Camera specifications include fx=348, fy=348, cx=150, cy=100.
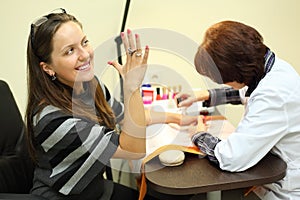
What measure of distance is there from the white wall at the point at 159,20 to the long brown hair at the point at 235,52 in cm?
51

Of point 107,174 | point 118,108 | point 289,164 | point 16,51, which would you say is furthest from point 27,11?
point 289,164

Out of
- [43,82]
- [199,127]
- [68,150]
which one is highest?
[43,82]

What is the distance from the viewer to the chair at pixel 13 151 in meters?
1.29

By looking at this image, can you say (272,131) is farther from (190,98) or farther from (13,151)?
(13,151)

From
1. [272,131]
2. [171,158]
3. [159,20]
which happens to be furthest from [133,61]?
[159,20]

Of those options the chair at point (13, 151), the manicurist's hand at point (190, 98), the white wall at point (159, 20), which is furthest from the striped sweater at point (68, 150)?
the white wall at point (159, 20)

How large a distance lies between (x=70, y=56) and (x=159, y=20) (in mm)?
1015

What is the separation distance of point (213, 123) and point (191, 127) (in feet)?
0.39

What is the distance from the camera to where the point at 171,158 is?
1139 millimetres

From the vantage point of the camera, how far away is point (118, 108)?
1532 millimetres

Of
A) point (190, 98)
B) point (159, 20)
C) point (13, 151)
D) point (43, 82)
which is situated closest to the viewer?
point (43, 82)

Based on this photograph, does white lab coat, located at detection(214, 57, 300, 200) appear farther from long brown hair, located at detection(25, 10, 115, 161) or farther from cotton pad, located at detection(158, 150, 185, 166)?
long brown hair, located at detection(25, 10, 115, 161)

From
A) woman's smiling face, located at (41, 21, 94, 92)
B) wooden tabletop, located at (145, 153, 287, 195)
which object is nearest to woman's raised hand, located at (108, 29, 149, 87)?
woman's smiling face, located at (41, 21, 94, 92)

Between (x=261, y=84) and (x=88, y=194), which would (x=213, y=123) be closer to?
(x=261, y=84)
